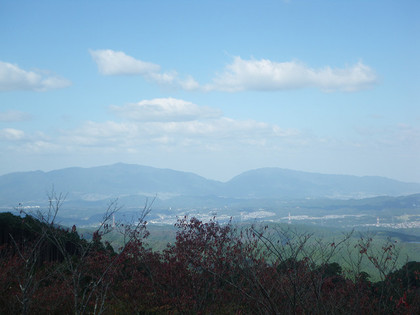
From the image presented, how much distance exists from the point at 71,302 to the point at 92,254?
2504 millimetres

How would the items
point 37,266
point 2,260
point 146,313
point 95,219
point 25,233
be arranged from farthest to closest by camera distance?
1. point 95,219
2. point 25,233
3. point 37,266
4. point 2,260
5. point 146,313

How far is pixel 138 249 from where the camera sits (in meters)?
10.9

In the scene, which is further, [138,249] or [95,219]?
[95,219]

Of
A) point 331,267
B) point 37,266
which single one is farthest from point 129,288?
point 331,267

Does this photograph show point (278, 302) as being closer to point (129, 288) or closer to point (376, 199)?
point (129, 288)

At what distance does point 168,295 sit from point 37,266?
21.0 feet

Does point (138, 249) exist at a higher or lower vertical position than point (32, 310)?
higher

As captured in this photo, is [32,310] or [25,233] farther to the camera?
[25,233]

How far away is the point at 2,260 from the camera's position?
11719mm

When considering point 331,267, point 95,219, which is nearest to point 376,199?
point 95,219

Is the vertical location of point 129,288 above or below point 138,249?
below

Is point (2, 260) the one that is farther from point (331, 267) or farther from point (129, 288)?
point (331, 267)

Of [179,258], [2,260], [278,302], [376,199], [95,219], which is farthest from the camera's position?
[376,199]

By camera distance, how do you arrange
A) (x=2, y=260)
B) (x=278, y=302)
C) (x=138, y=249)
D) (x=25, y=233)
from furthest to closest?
(x=25, y=233) → (x=2, y=260) → (x=138, y=249) → (x=278, y=302)
